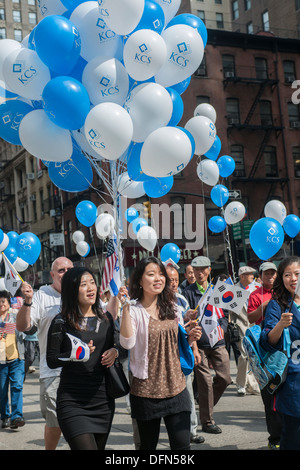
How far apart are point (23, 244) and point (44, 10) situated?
185 inches

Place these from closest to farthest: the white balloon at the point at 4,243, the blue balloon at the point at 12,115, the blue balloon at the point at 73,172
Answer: the blue balloon at the point at 12,115, the blue balloon at the point at 73,172, the white balloon at the point at 4,243

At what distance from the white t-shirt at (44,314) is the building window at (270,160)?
92.5ft

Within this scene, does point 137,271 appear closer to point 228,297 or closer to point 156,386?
point 156,386

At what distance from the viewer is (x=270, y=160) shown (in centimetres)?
3234

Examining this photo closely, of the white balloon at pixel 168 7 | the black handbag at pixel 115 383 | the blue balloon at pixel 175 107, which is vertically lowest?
the black handbag at pixel 115 383

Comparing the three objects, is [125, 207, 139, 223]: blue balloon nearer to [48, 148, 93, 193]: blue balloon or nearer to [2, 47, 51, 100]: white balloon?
[48, 148, 93, 193]: blue balloon

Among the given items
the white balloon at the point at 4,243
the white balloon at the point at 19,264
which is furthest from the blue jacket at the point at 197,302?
the white balloon at the point at 19,264

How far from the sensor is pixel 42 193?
41656mm

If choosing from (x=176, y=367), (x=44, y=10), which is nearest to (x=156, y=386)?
(x=176, y=367)

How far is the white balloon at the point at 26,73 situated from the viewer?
573cm

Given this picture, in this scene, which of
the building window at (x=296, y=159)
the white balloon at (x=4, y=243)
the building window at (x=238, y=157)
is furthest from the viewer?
the building window at (x=296, y=159)

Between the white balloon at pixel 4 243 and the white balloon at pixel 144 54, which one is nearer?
the white balloon at pixel 144 54

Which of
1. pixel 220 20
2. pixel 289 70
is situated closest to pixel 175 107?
pixel 289 70

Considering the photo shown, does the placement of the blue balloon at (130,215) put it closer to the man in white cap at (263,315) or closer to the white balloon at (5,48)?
the man in white cap at (263,315)
